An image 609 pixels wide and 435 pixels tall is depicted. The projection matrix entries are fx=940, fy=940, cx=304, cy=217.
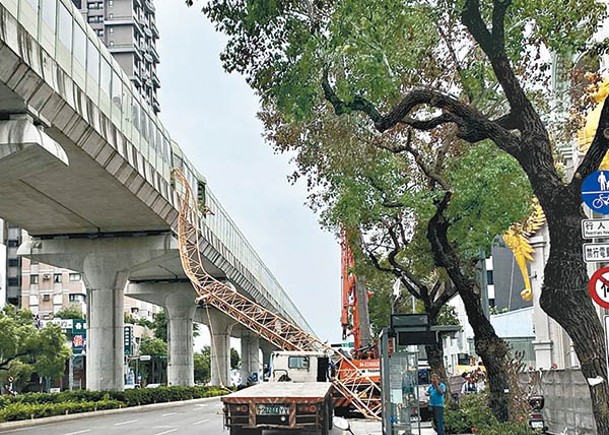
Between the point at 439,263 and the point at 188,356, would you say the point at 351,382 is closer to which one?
the point at 439,263

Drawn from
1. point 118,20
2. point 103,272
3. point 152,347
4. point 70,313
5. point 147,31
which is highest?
point 147,31

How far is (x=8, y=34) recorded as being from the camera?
62.7 ft

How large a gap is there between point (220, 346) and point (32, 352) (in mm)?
18234

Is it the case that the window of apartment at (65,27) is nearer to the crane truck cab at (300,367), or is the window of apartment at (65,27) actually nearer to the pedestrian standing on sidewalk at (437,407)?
the crane truck cab at (300,367)

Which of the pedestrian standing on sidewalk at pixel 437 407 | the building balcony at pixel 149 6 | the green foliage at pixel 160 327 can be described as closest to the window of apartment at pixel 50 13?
the pedestrian standing on sidewalk at pixel 437 407

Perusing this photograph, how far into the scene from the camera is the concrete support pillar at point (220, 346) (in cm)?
8031

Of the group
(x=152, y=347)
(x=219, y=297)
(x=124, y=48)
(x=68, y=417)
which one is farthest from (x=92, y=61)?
(x=124, y=48)

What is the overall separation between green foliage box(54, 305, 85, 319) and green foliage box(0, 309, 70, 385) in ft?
86.3

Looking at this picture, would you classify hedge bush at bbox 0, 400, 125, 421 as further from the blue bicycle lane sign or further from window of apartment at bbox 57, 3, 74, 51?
the blue bicycle lane sign

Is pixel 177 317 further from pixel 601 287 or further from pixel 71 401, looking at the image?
pixel 601 287

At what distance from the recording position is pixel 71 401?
3966 centimetres

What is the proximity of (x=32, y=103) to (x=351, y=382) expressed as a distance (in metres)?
14.5

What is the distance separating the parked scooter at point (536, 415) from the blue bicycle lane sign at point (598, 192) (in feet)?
27.0

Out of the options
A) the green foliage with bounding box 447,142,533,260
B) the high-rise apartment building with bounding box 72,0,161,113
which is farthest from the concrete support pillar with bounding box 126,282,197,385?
the high-rise apartment building with bounding box 72,0,161,113
